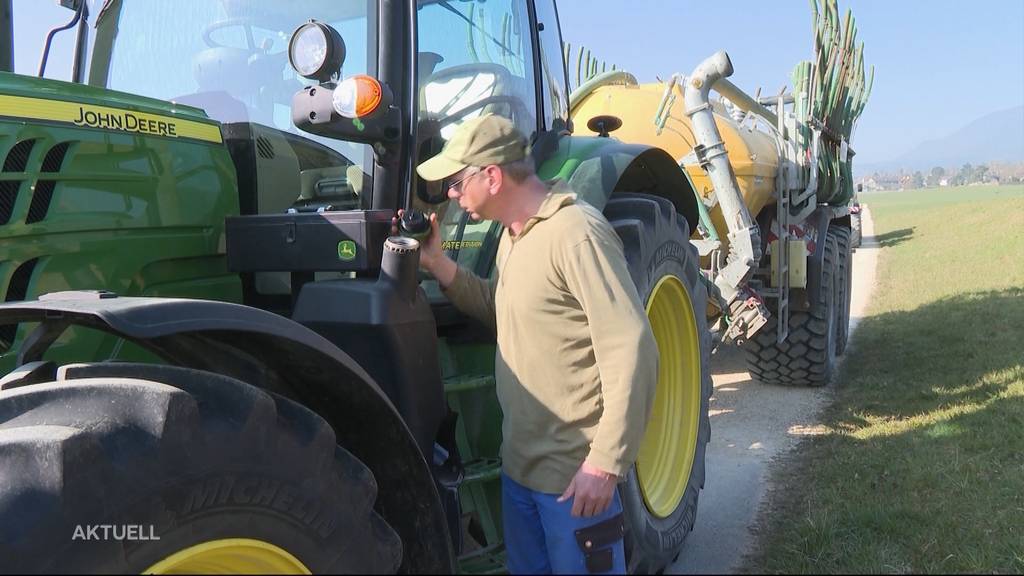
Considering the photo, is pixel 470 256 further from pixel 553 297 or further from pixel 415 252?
pixel 553 297

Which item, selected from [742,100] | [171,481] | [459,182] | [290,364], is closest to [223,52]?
[459,182]

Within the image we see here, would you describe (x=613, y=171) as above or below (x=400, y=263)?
above

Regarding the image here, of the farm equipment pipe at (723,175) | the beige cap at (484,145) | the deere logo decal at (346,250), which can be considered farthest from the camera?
the farm equipment pipe at (723,175)

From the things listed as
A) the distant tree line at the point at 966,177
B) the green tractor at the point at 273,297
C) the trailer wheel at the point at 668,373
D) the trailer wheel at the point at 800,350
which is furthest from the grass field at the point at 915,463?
the distant tree line at the point at 966,177

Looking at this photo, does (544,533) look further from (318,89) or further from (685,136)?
(685,136)

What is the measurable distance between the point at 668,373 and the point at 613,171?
931mm

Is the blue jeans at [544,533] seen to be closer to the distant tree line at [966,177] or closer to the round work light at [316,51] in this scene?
the round work light at [316,51]

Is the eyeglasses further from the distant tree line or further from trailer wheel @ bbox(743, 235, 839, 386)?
the distant tree line

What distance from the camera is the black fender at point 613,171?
9.89ft

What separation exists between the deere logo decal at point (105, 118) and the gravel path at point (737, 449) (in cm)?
244

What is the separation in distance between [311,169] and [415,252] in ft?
2.13

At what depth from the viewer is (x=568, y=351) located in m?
1.99

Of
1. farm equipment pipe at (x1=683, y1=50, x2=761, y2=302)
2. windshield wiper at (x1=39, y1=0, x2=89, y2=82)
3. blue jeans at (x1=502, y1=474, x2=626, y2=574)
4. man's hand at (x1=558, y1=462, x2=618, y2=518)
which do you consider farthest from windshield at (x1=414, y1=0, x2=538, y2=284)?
farm equipment pipe at (x1=683, y1=50, x2=761, y2=302)

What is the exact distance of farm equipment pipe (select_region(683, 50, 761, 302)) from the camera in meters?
5.53
